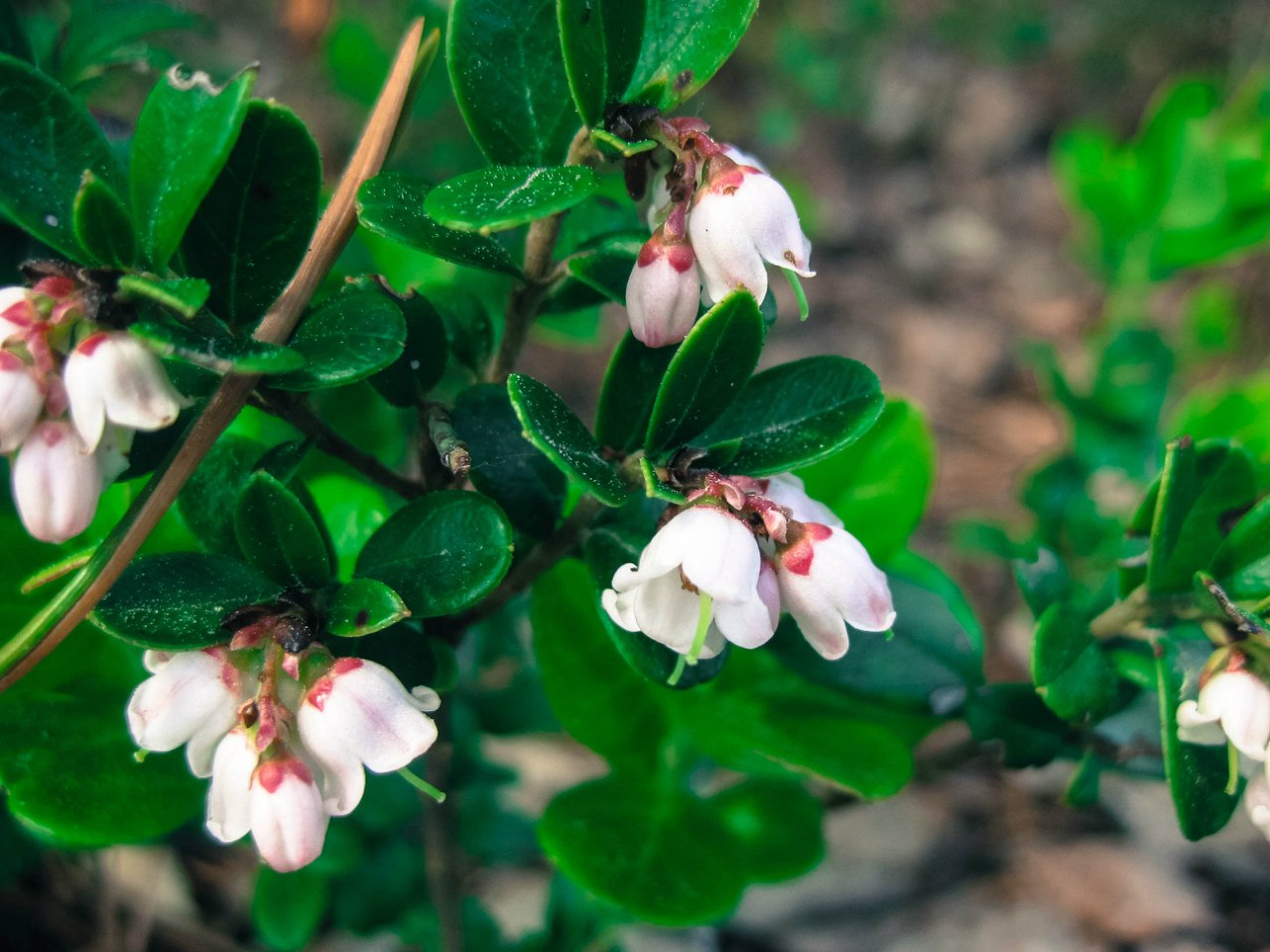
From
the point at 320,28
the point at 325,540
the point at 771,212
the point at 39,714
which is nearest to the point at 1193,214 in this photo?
the point at 771,212

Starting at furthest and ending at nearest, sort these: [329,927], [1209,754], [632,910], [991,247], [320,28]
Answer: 1. [991,247]
2. [320,28]
3. [329,927]
4. [632,910]
5. [1209,754]

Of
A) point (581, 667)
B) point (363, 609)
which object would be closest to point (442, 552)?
point (363, 609)

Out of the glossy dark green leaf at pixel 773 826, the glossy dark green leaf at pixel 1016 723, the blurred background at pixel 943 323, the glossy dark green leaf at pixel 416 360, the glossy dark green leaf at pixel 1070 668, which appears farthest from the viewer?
the blurred background at pixel 943 323

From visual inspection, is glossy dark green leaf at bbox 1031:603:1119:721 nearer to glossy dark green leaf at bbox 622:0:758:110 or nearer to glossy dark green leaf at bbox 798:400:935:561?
glossy dark green leaf at bbox 798:400:935:561

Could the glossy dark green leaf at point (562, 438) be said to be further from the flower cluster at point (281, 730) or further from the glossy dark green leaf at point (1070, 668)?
the glossy dark green leaf at point (1070, 668)

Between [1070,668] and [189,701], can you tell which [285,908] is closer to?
[189,701]

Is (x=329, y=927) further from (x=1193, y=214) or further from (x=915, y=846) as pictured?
(x=1193, y=214)

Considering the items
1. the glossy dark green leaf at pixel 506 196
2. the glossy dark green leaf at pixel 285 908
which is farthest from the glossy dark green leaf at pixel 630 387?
the glossy dark green leaf at pixel 285 908
